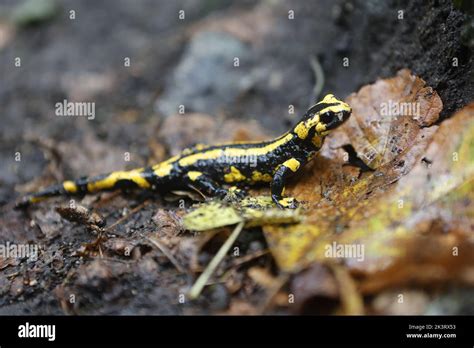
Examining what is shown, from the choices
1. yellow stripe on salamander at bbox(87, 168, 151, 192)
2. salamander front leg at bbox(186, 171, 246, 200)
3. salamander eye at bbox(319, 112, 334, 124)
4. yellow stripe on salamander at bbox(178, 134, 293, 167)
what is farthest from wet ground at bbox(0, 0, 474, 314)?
salamander eye at bbox(319, 112, 334, 124)

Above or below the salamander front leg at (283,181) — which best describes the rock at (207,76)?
above

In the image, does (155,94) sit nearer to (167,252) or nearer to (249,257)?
(167,252)

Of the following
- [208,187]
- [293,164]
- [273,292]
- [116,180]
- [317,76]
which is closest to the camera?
[273,292]

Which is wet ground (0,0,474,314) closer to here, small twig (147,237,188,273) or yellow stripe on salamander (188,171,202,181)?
small twig (147,237,188,273)

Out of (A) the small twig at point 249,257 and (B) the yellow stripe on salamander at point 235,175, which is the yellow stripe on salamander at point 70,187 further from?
(A) the small twig at point 249,257

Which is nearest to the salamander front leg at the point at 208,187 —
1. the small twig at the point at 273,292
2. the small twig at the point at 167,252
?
the small twig at the point at 167,252

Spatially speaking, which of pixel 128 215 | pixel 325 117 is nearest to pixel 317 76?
pixel 325 117
